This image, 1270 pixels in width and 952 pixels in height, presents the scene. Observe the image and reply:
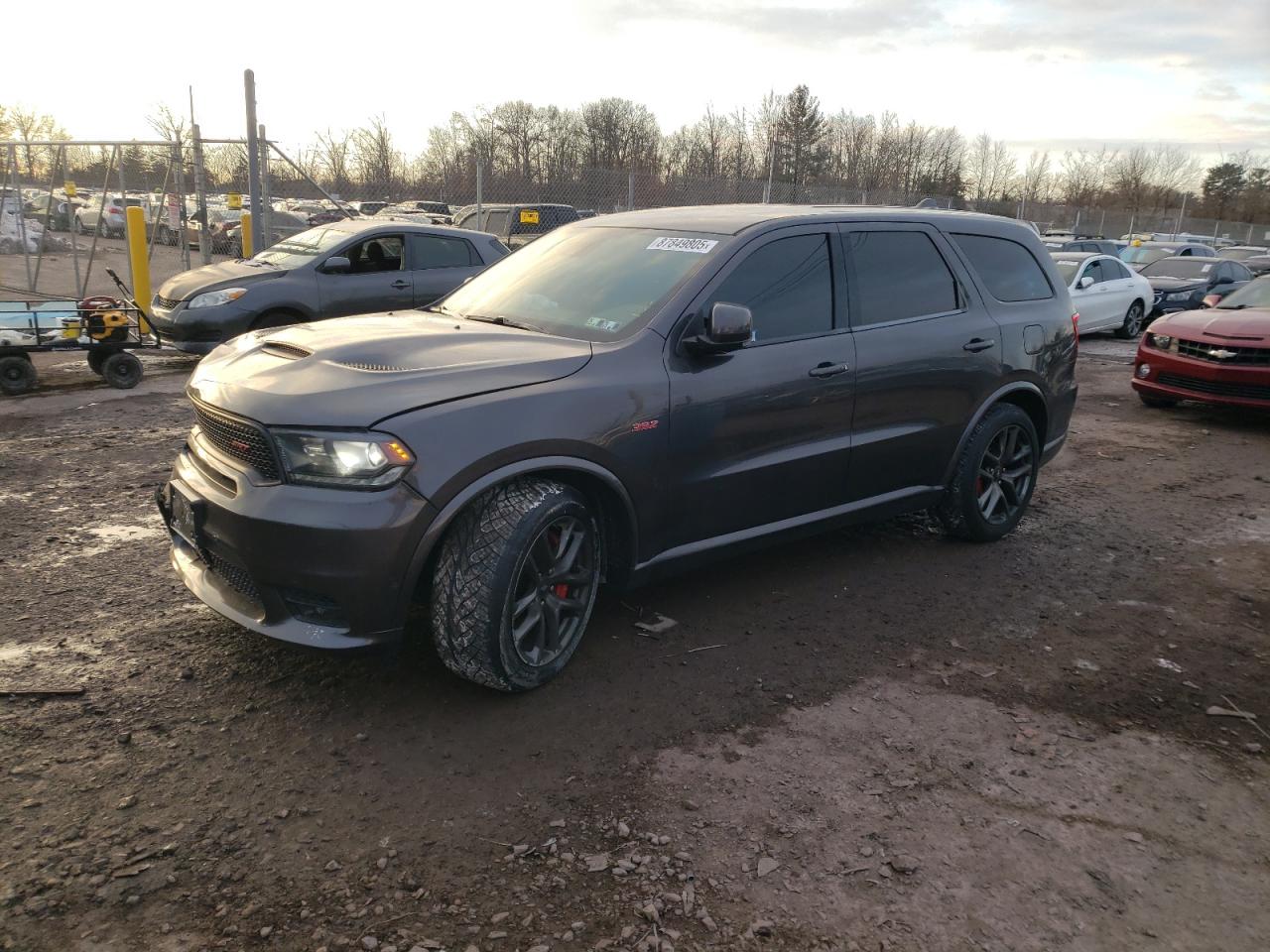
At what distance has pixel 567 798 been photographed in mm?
2951

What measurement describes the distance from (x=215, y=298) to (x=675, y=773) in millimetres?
8167

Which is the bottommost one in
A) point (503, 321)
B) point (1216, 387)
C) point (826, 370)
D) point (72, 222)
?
point (1216, 387)

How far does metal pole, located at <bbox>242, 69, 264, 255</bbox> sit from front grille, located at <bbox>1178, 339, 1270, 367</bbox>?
11482mm

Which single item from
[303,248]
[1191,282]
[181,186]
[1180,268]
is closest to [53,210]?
[181,186]

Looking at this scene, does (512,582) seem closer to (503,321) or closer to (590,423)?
(590,423)

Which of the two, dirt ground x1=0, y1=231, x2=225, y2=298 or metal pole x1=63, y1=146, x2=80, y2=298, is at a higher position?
metal pole x1=63, y1=146, x2=80, y2=298

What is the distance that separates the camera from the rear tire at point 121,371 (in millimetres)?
8820

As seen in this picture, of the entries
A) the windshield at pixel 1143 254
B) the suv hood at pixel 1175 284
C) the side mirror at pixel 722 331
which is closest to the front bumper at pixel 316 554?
the side mirror at pixel 722 331

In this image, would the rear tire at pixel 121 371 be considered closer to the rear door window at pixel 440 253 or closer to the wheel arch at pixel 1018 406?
the rear door window at pixel 440 253

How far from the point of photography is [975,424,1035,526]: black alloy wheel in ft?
17.6

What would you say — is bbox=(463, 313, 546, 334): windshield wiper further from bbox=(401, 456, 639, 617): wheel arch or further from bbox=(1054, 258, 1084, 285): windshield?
bbox=(1054, 258, 1084, 285): windshield

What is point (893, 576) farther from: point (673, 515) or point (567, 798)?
point (567, 798)

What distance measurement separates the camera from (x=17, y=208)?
1389 centimetres

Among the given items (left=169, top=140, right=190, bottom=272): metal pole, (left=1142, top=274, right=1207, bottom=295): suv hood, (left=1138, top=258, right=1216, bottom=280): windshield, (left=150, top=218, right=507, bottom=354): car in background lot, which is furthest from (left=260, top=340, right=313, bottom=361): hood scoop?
(left=1138, top=258, right=1216, bottom=280): windshield
